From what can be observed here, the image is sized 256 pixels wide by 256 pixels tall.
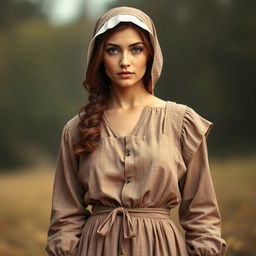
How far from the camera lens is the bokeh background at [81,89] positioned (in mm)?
8234

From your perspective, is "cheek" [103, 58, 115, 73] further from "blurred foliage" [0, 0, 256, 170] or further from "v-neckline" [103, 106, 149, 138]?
"blurred foliage" [0, 0, 256, 170]

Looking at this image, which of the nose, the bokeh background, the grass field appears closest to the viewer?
the nose

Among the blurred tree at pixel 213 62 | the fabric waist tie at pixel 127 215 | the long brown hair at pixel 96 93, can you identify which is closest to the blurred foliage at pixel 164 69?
the blurred tree at pixel 213 62

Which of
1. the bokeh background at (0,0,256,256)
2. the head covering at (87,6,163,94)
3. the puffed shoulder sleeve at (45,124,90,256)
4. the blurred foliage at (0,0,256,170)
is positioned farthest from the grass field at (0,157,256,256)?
the head covering at (87,6,163,94)

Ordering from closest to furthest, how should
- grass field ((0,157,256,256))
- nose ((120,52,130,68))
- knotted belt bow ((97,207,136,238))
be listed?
knotted belt bow ((97,207,136,238))
nose ((120,52,130,68))
grass field ((0,157,256,256))

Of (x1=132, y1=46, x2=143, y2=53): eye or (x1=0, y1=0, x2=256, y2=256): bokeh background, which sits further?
(x1=0, y1=0, x2=256, y2=256): bokeh background

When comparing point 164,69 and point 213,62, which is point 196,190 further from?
point 164,69

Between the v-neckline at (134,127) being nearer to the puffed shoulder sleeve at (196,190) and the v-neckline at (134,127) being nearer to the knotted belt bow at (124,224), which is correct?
the puffed shoulder sleeve at (196,190)

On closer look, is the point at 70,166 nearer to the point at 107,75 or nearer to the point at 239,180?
the point at 107,75

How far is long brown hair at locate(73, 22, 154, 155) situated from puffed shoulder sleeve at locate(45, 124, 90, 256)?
3.4 inches

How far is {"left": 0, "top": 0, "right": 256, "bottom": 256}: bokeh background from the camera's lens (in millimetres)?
8234

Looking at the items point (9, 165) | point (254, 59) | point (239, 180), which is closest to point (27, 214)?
point (9, 165)

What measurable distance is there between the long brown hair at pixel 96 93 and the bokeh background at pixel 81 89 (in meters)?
4.45

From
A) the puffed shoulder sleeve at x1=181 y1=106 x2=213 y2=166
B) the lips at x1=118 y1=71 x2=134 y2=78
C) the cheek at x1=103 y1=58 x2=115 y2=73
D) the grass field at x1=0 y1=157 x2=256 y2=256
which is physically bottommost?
the grass field at x1=0 y1=157 x2=256 y2=256
